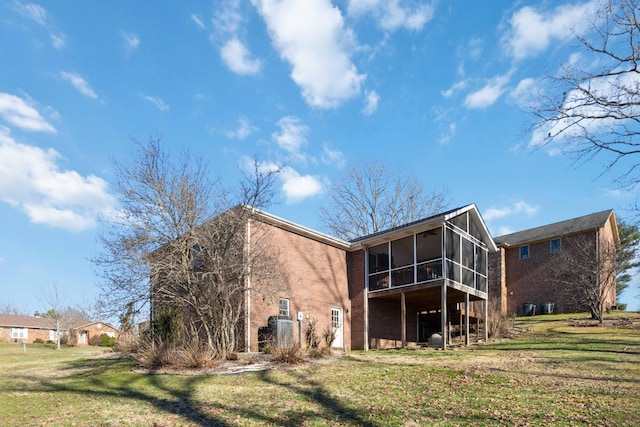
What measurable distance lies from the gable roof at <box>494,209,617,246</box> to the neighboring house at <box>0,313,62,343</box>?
51625 millimetres

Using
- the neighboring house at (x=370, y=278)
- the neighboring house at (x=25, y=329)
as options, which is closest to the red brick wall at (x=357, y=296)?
the neighboring house at (x=370, y=278)

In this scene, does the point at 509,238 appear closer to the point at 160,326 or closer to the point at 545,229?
the point at 545,229

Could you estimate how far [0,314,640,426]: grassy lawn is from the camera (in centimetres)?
875

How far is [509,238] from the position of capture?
124 feet

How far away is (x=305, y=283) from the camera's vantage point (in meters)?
20.8

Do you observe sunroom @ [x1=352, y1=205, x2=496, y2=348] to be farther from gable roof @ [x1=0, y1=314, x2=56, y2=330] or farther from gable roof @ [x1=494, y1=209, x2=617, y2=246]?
gable roof @ [x1=0, y1=314, x2=56, y2=330]

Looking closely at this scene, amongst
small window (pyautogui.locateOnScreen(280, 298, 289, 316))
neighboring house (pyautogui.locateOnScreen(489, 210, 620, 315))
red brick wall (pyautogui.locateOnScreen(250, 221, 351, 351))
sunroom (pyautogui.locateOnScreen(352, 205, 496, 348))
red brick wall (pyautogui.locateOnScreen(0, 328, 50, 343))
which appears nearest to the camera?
red brick wall (pyautogui.locateOnScreen(250, 221, 351, 351))

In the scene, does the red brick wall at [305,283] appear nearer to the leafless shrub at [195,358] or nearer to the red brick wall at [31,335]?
the leafless shrub at [195,358]

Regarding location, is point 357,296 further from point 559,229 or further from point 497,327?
point 559,229

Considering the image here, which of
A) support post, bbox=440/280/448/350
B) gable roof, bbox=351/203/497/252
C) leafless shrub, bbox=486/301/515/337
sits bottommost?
leafless shrub, bbox=486/301/515/337

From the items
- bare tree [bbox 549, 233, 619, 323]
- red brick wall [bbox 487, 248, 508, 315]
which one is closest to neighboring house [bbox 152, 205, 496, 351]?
bare tree [bbox 549, 233, 619, 323]

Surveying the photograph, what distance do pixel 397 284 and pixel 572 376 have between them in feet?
34.7

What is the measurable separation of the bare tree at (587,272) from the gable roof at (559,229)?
0.63m

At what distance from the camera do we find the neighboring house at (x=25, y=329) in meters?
55.3
